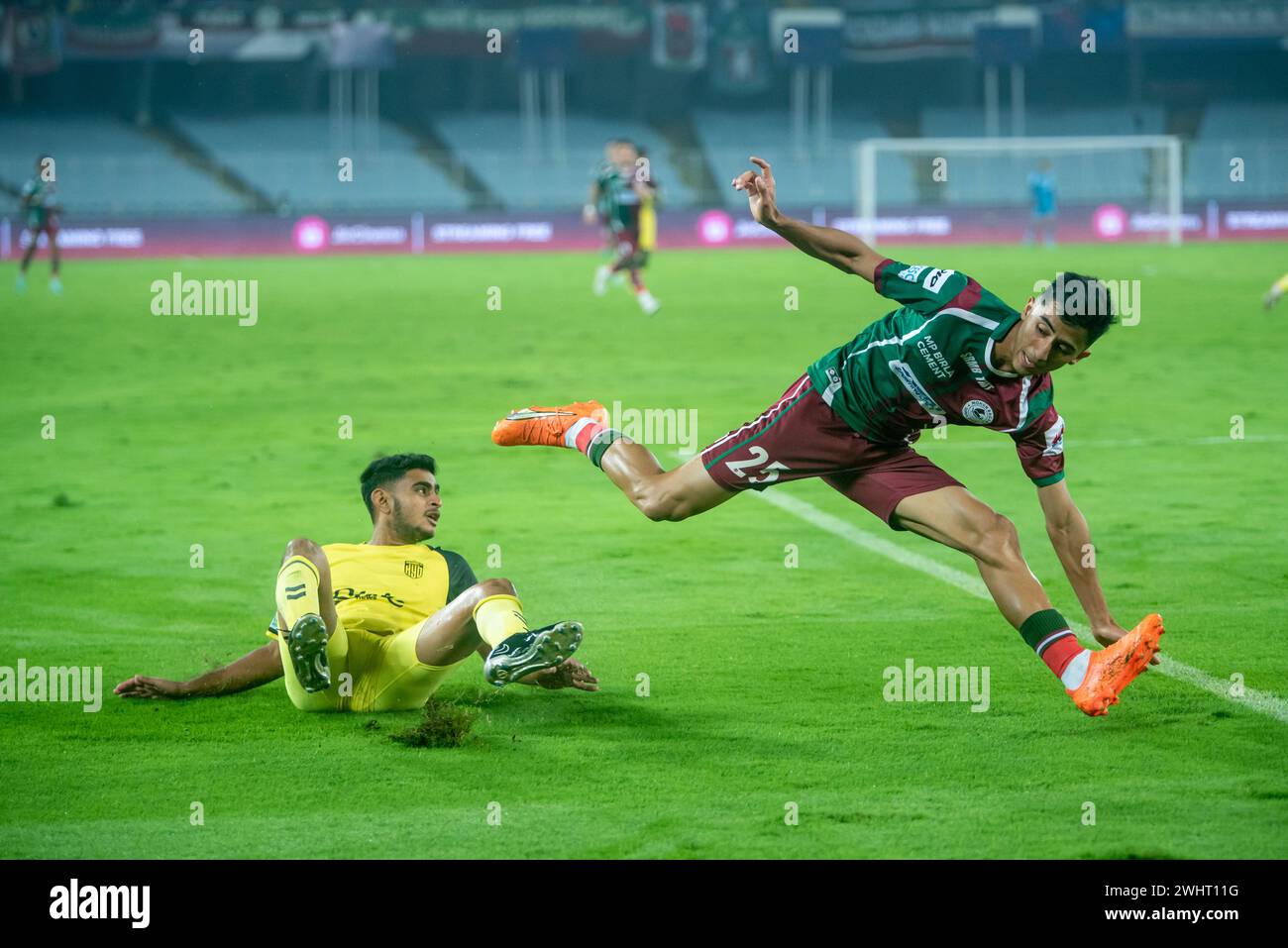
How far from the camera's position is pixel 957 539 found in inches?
257

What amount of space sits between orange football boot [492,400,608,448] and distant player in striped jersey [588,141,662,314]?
16842mm

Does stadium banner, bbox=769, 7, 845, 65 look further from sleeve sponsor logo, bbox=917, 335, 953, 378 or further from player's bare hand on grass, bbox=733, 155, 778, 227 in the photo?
sleeve sponsor logo, bbox=917, 335, 953, 378

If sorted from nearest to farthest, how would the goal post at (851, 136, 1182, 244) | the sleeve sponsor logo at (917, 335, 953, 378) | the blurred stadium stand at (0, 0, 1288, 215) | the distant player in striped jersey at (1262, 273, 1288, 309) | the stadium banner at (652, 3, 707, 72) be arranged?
the sleeve sponsor logo at (917, 335, 953, 378) → the distant player in striped jersey at (1262, 273, 1288, 309) → the goal post at (851, 136, 1182, 244) → the blurred stadium stand at (0, 0, 1288, 215) → the stadium banner at (652, 3, 707, 72)

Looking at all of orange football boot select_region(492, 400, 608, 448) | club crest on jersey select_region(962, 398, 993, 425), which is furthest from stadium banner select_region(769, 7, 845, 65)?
club crest on jersey select_region(962, 398, 993, 425)

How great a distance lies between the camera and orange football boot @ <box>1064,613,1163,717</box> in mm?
6023

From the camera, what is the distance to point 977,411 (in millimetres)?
6500

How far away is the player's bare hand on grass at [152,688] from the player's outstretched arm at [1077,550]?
363 cm

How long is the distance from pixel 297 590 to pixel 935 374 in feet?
8.17

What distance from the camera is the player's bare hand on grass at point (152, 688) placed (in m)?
6.98

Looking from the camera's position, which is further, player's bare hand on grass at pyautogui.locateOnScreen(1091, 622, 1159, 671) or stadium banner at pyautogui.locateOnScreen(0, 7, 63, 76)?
stadium banner at pyautogui.locateOnScreen(0, 7, 63, 76)

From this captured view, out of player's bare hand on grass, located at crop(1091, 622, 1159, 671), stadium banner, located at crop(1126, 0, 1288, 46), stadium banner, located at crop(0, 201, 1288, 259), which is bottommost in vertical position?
player's bare hand on grass, located at crop(1091, 622, 1159, 671)

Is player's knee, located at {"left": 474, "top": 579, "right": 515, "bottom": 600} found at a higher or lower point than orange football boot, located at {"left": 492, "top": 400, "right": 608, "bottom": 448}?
lower

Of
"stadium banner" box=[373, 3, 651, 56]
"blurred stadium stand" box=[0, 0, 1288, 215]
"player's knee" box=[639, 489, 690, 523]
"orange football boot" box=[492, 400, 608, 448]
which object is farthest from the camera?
"stadium banner" box=[373, 3, 651, 56]

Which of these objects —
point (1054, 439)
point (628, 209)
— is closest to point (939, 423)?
point (1054, 439)
